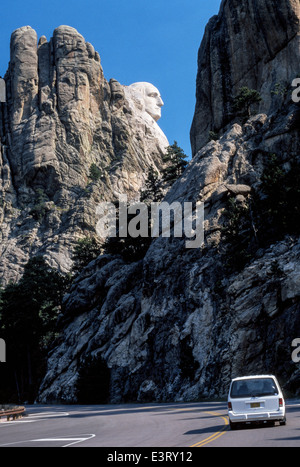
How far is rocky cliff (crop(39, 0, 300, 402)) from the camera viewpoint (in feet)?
116

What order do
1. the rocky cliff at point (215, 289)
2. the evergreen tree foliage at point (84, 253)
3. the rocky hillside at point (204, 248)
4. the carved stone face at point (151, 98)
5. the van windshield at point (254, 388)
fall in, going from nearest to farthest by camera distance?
the van windshield at point (254, 388) → the rocky cliff at point (215, 289) → the rocky hillside at point (204, 248) → the evergreen tree foliage at point (84, 253) → the carved stone face at point (151, 98)

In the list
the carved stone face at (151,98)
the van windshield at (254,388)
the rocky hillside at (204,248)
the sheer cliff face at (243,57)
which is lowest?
the van windshield at (254,388)

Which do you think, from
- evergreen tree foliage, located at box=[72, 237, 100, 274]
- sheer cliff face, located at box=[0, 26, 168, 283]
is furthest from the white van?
sheer cliff face, located at box=[0, 26, 168, 283]

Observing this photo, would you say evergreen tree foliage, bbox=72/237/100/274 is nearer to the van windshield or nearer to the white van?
the van windshield

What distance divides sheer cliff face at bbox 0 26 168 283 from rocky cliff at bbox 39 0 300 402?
32.3 m

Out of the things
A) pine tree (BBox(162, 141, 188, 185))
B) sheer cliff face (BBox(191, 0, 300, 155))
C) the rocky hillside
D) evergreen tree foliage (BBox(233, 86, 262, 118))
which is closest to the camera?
the rocky hillside

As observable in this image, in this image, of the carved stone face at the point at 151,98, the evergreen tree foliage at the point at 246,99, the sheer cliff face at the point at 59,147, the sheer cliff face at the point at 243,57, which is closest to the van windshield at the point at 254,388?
the sheer cliff face at the point at 243,57

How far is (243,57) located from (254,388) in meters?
64.7

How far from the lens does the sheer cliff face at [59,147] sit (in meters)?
94.6

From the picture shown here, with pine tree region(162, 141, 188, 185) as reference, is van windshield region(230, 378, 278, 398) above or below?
below

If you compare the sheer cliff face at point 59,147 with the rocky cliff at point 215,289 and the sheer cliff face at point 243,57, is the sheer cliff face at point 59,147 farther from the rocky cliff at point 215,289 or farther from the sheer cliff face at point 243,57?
the rocky cliff at point 215,289

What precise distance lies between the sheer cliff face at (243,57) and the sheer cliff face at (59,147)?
1146 inches

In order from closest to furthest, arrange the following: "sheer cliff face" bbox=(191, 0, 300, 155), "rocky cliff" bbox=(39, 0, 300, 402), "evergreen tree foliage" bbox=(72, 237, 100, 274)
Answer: "rocky cliff" bbox=(39, 0, 300, 402) → "sheer cliff face" bbox=(191, 0, 300, 155) → "evergreen tree foliage" bbox=(72, 237, 100, 274)
